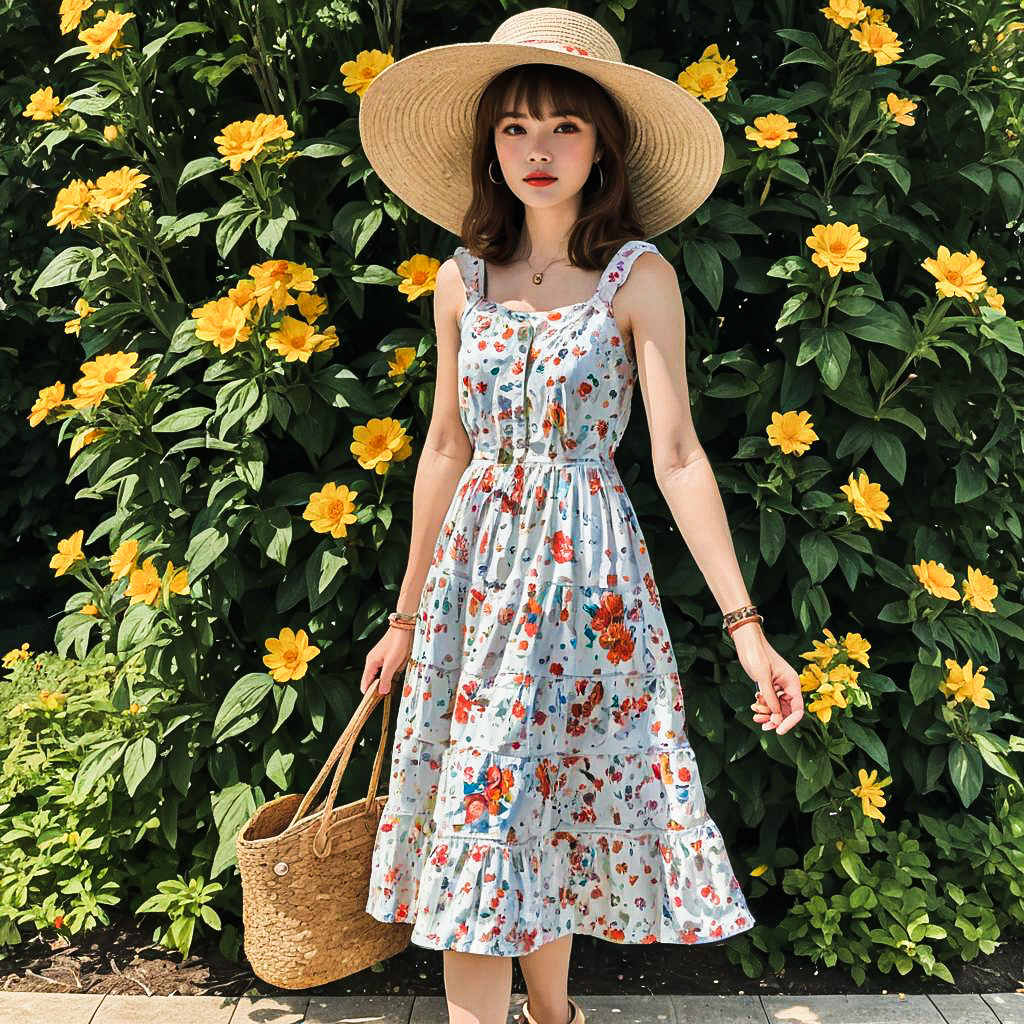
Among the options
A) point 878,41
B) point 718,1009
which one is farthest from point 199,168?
point 718,1009

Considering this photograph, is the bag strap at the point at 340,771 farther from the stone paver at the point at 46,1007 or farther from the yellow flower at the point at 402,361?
the stone paver at the point at 46,1007

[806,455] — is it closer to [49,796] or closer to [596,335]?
[596,335]

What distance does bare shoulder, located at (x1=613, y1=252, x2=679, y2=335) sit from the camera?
2.14 meters

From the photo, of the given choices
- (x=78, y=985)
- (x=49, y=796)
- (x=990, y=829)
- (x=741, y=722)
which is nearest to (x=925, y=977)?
(x=990, y=829)

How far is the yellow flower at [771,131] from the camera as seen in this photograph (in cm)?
247

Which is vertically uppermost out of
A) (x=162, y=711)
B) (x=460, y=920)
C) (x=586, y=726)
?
(x=586, y=726)

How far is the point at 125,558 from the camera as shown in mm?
2662

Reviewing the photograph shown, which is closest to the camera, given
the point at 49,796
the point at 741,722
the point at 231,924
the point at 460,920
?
the point at 460,920

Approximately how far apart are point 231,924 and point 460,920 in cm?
105

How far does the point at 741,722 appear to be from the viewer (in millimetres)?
2752

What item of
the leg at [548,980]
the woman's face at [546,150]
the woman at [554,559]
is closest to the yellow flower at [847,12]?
the woman at [554,559]

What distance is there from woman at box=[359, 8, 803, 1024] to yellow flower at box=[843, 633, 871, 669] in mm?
550

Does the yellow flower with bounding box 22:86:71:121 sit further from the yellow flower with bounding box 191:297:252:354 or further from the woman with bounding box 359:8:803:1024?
the woman with bounding box 359:8:803:1024

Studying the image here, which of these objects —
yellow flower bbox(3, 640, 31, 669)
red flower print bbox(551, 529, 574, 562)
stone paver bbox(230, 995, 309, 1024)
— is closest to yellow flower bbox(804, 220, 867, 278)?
red flower print bbox(551, 529, 574, 562)
